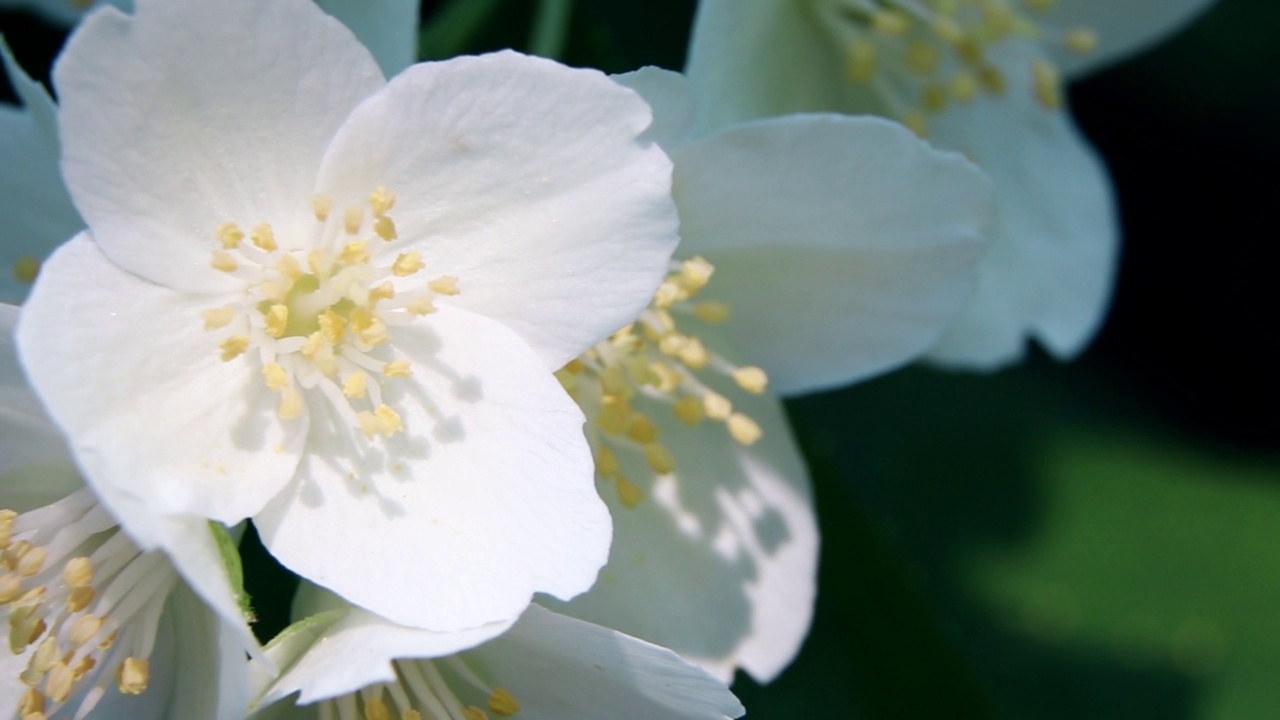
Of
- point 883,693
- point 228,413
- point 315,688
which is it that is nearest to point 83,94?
point 228,413

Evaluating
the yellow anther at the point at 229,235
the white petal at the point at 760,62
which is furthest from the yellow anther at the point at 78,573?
the white petal at the point at 760,62

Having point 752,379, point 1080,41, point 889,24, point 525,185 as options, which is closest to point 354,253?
point 525,185

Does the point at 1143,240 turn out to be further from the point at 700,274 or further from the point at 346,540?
the point at 346,540

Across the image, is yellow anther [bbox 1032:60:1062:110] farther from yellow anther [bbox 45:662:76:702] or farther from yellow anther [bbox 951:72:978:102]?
yellow anther [bbox 45:662:76:702]

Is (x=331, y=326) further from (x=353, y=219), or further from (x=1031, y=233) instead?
(x=1031, y=233)

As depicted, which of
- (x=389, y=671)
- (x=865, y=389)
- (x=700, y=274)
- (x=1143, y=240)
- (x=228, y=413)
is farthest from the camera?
(x=1143, y=240)

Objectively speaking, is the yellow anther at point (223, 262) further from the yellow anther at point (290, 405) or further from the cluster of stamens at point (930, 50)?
the cluster of stamens at point (930, 50)
